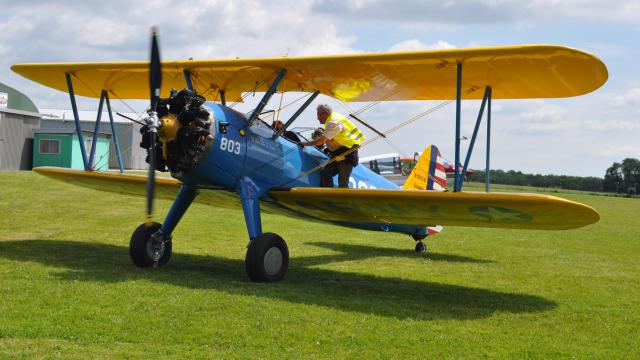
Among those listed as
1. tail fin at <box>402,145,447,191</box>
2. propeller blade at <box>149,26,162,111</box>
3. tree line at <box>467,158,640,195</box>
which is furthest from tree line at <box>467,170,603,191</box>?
propeller blade at <box>149,26,162,111</box>

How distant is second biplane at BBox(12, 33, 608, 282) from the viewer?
8133 millimetres

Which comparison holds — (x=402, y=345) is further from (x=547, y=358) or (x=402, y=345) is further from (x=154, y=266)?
(x=154, y=266)

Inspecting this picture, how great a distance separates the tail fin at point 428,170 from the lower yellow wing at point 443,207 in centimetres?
384

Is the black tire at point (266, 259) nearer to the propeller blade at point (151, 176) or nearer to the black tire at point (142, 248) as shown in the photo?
the propeller blade at point (151, 176)

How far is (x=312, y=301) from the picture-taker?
7598mm

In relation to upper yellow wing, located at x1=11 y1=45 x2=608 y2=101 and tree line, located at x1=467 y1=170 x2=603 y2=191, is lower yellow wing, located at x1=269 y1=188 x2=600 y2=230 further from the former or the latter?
tree line, located at x1=467 y1=170 x2=603 y2=191

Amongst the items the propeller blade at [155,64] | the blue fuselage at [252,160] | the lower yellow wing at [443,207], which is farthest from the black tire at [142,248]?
the propeller blade at [155,64]

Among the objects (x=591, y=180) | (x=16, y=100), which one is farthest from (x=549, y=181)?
(x=16, y=100)

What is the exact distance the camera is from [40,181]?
26.8 metres

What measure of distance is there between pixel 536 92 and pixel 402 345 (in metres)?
5.42

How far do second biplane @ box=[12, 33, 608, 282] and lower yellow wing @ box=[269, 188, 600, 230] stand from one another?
0.02 metres

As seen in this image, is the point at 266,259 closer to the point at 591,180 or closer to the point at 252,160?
the point at 252,160

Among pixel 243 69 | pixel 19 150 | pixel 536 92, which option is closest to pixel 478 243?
pixel 536 92

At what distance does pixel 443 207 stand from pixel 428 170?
5.58 m
